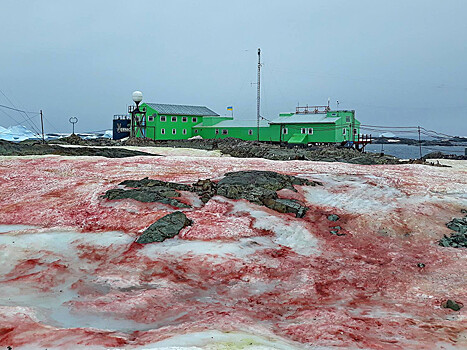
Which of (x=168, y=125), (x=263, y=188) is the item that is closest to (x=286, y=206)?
(x=263, y=188)

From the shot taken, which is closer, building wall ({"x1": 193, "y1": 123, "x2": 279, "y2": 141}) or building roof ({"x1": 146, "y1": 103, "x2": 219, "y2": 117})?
building wall ({"x1": 193, "y1": 123, "x2": 279, "y2": 141})

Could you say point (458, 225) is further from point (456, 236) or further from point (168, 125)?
point (168, 125)

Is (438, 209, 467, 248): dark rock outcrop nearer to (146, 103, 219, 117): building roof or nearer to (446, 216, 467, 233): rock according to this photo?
(446, 216, 467, 233): rock

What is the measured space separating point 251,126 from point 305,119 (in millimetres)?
A: 10604

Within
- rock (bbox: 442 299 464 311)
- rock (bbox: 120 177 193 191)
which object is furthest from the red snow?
rock (bbox: 120 177 193 191)

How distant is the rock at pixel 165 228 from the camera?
15070 millimetres

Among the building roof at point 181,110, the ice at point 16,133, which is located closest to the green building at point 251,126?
the building roof at point 181,110

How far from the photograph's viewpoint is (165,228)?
15.7m

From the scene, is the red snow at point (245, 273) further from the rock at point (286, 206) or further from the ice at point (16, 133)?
the ice at point (16, 133)

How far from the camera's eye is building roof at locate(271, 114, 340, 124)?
65.2m

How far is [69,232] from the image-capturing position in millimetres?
16281

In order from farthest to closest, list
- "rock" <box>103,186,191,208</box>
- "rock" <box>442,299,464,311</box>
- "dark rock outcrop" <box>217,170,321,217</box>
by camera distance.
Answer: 1. "rock" <box>103,186,191,208</box>
2. "dark rock outcrop" <box>217,170,321,217</box>
3. "rock" <box>442,299,464,311</box>

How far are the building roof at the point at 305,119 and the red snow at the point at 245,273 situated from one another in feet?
141

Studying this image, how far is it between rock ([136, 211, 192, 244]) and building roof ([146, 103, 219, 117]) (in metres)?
61.0
